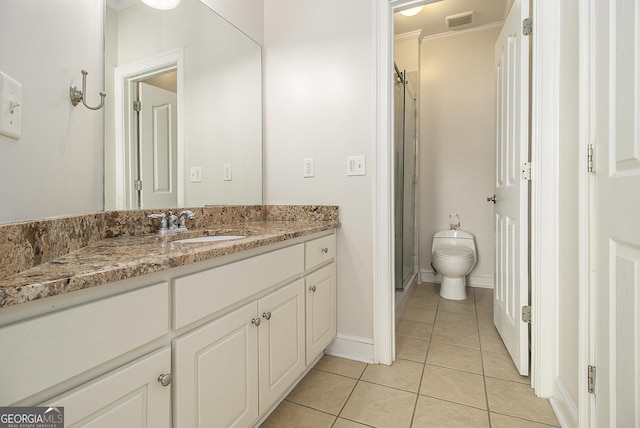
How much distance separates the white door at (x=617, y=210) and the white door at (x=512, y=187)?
595 mm

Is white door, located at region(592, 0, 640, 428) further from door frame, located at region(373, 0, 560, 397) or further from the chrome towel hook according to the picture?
the chrome towel hook

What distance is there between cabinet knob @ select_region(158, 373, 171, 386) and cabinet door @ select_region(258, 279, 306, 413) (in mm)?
394

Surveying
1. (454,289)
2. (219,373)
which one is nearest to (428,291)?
(454,289)

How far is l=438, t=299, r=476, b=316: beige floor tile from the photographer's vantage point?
2.52 m

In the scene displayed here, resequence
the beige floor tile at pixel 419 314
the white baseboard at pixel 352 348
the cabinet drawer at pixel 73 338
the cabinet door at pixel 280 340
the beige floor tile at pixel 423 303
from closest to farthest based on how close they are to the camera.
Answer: the cabinet drawer at pixel 73 338 → the cabinet door at pixel 280 340 → the white baseboard at pixel 352 348 → the beige floor tile at pixel 419 314 → the beige floor tile at pixel 423 303

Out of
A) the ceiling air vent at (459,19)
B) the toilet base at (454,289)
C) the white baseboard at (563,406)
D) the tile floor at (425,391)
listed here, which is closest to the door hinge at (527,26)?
the ceiling air vent at (459,19)

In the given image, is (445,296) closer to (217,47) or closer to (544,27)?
(544,27)

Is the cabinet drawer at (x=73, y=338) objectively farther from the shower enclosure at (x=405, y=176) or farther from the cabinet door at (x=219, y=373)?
the shower enclosure at (x=405, y=176)

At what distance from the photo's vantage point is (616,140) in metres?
0.88

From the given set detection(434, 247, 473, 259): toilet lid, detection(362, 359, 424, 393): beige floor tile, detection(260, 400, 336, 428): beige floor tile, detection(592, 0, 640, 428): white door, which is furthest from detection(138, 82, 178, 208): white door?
detection(434, 247, 473, 259): toilet lid

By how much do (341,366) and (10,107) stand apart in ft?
5.68

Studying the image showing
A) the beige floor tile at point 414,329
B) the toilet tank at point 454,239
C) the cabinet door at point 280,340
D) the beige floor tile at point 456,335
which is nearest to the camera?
the cabinet door at point 280,340

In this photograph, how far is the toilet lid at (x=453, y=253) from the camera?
2697 millimetres

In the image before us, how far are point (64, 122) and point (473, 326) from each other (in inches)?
101
